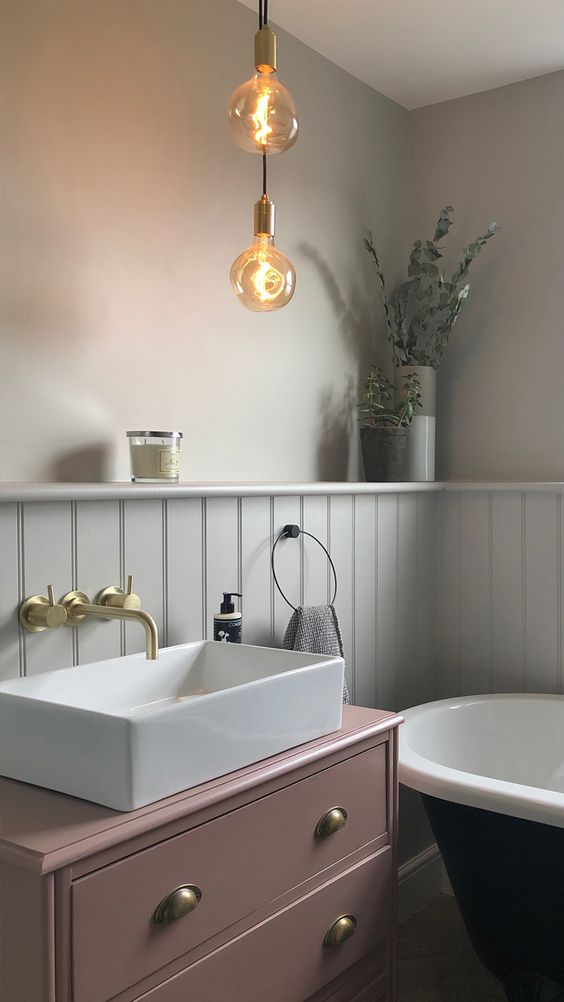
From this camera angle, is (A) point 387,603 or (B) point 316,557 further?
(A) point 387,603

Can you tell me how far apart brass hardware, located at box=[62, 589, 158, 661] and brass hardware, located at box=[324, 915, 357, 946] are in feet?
1.92

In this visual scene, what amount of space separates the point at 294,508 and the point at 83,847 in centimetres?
119

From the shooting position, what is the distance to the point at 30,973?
3.59 feet

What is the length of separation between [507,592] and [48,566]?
5.21 feet

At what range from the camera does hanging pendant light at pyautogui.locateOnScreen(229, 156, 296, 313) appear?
176cm

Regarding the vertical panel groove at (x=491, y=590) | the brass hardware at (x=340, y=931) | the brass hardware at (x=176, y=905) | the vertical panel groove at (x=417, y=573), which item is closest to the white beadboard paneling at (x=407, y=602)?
the vertical panel groove at (x=417, y=573)

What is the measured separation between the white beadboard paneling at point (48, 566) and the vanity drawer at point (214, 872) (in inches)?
18.0

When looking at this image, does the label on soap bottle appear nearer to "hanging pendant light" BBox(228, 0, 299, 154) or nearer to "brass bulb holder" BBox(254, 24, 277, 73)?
"hanging pendant light" BBox(228, 0, 299, 154)

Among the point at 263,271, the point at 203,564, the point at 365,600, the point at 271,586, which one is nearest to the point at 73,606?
the point at 203,564

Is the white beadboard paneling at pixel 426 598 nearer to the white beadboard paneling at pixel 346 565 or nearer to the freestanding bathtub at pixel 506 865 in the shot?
the white beadboard paneling at pixel 346 565

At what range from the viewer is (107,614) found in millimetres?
1495

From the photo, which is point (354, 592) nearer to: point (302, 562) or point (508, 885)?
point (302, 562)

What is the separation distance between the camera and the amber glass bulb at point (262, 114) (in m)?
1.59

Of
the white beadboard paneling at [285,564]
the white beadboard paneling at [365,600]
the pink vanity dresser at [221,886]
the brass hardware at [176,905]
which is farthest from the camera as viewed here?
the white beadboard paneling at [365,600]
